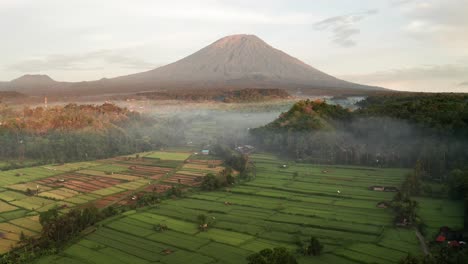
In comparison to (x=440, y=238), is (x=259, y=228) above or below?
below

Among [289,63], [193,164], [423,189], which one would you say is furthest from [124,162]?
[289,63]

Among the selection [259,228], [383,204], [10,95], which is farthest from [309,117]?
[10,95]

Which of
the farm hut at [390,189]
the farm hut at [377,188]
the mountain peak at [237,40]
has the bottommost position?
the farm hut at [377,188]

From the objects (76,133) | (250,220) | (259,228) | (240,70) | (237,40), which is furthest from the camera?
(237,40)

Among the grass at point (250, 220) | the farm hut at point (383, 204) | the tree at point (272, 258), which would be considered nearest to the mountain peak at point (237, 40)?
the grass at point (250, 220)

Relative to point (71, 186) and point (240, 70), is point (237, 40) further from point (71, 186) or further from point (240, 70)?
point (71, 186)

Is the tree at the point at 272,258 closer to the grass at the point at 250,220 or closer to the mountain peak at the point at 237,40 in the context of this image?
the grass at the point at 250,220
